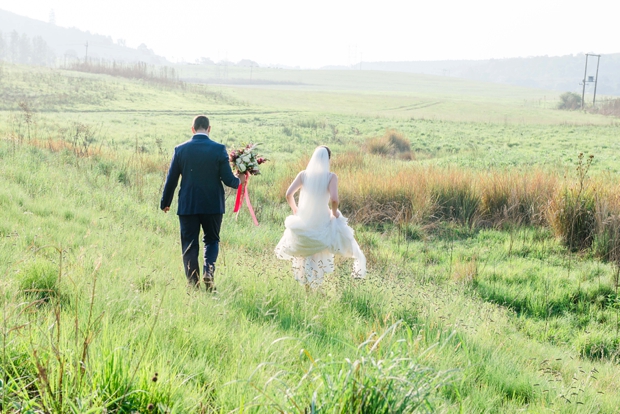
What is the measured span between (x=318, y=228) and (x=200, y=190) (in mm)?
1715

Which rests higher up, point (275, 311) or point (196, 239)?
point (196, 239)

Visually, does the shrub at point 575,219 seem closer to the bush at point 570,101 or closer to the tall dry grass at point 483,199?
the tall dry grass at point 483,199

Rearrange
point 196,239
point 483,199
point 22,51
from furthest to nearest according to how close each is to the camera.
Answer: point 22,51, point 483,199, point 196,239

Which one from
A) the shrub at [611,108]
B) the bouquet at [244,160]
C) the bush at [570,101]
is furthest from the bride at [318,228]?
the bush at [570,101]

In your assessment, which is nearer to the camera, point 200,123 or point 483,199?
point 200,123

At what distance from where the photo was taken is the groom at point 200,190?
619 centimetres

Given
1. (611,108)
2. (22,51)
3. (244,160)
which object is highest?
(22,51)

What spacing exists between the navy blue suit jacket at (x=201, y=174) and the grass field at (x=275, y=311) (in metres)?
0.79

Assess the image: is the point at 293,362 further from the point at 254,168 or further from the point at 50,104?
the point at 50,104

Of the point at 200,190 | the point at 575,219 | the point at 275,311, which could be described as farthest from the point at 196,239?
the point at 575,219

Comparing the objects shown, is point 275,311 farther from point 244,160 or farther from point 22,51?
point 22,51

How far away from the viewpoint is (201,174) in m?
6.20

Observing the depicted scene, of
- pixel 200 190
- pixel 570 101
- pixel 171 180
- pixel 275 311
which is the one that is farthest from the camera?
pixel 570 101

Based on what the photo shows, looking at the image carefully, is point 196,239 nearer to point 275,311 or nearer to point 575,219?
point 275,311
